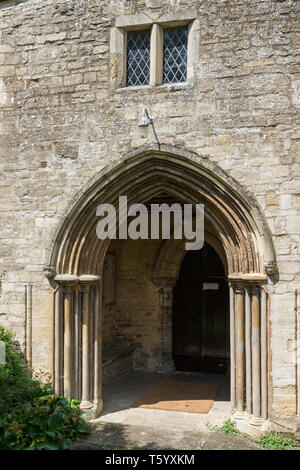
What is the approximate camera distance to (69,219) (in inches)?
249

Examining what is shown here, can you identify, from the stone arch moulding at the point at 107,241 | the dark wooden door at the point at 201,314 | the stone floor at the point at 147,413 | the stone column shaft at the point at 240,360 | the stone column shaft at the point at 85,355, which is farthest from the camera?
the dark wooden door at the point at 201,314

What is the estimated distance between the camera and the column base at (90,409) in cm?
626

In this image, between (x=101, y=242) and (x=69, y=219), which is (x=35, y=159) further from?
(x=101, y=242)

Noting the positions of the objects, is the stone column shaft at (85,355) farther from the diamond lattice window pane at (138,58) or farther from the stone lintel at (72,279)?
the diamond lattice window pane at (138,58)

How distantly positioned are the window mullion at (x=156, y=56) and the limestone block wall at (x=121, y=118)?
0.41 ft

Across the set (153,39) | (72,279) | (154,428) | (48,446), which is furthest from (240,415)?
(153,39)

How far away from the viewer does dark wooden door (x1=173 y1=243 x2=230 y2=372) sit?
29.1 feet

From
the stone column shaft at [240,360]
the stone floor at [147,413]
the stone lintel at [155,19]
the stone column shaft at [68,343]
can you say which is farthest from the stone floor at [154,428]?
the stone lintel at [155,19]

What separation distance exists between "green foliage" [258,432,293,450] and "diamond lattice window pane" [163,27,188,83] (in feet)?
15.0

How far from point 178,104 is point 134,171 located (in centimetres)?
104

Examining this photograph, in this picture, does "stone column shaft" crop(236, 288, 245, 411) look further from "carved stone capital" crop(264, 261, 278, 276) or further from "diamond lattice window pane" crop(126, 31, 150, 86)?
"diamond lattice window pane" crop(126, 31, 150, 86)

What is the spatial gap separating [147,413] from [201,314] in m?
2.85

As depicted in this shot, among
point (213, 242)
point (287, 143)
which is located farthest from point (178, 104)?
point (213, 242)

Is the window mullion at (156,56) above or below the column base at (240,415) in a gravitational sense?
above
